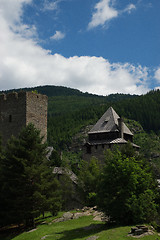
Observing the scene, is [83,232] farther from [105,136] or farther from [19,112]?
[105,136]

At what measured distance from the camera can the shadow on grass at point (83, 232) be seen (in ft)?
71.4

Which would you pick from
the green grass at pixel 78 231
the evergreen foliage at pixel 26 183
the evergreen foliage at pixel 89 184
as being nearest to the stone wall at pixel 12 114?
the evergreen foliage at pixel 26 183

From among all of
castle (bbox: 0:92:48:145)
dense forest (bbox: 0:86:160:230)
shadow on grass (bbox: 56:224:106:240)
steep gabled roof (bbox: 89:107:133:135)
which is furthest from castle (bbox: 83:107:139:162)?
shadow on grass (bbox: 56:224:106:240)

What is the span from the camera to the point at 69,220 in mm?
29062

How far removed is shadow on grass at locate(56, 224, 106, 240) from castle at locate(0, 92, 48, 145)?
14959 mm

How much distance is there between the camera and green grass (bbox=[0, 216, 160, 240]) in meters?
19.6

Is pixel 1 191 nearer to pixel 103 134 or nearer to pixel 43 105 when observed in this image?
pixel 43 105

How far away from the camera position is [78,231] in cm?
2333

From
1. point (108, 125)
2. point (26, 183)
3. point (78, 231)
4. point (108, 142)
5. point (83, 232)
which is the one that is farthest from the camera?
point (108, 125)

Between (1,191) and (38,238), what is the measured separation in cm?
831

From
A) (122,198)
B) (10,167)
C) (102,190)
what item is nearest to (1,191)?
(10,167)

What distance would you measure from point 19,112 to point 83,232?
718 inches

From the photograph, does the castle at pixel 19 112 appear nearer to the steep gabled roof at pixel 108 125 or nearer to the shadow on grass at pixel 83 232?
the steep gabled roof at pixel 108 125

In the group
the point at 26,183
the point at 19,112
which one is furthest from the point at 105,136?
the point at 26,183
